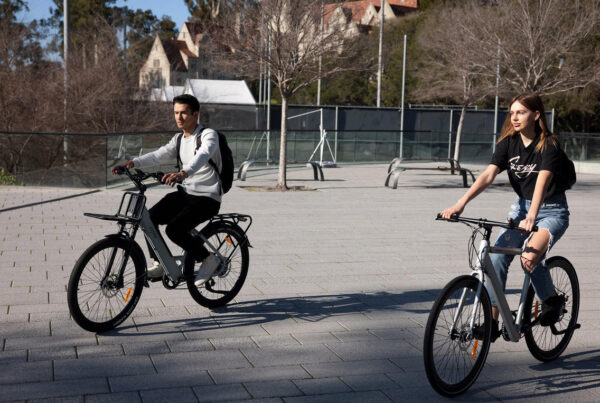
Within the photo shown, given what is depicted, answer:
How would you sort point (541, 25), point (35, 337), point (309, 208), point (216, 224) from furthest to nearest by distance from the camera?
1. point (541, 25)
2. point (309, 208)
3. point (216, 224)
4. point (35, 337)

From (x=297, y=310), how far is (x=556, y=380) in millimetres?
2145

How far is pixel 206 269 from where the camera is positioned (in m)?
5.58

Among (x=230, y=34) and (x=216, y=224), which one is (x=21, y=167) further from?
(x=216, y=224)

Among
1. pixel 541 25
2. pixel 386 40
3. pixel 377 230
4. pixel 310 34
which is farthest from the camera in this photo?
pixel 386 40

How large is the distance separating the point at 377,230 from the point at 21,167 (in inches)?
341

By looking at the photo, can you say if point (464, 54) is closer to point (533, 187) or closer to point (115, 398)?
point (533, 187)

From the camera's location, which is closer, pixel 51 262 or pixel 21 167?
pixel 51 262

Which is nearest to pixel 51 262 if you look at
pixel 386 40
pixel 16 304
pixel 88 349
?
pixel 16 304

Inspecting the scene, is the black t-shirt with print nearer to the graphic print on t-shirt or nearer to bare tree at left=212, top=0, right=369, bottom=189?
the graphic print on t-shirt

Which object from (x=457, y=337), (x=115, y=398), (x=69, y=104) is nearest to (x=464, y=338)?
(x=457, y=337)

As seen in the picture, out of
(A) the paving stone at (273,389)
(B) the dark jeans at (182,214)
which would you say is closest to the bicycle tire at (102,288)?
(B) the dark jeans at (182,214)

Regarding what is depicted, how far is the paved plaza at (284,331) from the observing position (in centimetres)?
411

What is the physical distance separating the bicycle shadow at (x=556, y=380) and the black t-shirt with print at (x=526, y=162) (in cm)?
108

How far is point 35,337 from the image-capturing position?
4965mm
